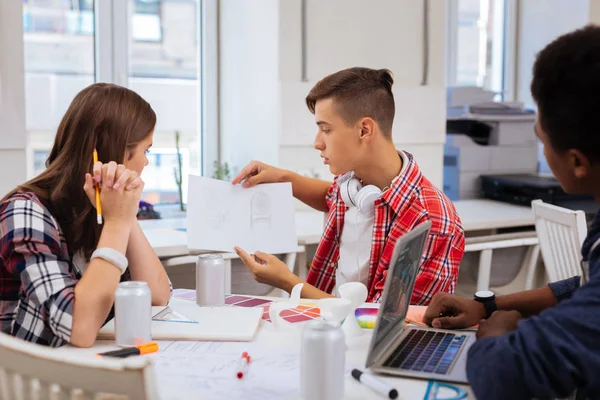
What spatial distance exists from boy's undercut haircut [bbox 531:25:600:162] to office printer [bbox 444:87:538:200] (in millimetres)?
2772

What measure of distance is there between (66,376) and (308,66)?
2513mm

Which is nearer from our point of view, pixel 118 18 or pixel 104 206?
pixel 104 206

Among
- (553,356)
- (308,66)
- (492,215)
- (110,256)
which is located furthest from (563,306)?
(308,66)

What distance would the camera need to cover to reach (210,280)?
65.3 inches

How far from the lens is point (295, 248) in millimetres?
1946

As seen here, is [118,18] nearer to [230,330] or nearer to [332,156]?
[332,156]

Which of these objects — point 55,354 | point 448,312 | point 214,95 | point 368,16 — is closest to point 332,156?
point 448,312

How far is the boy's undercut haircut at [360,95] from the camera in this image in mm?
2033

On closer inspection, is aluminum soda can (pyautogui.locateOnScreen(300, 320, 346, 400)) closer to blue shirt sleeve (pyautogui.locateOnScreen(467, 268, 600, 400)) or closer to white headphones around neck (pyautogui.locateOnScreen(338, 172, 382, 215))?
blue shirt sleeve (pyautogui.locateOnScreen(467, 268, 600, 400))

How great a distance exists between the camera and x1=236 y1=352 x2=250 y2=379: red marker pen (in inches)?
47.1

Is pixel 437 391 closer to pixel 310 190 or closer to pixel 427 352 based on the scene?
pixel 427 352

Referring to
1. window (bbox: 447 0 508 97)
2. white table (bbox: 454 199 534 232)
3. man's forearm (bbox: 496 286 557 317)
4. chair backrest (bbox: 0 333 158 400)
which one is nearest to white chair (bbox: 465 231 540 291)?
white table (bbox: 454 199 534 232)

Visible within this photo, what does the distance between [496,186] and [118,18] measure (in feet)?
6.85

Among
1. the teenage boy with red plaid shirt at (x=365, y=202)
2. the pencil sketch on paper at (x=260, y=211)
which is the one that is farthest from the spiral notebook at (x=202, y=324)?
the pencil sketch on paper at (x=260, y=211)
